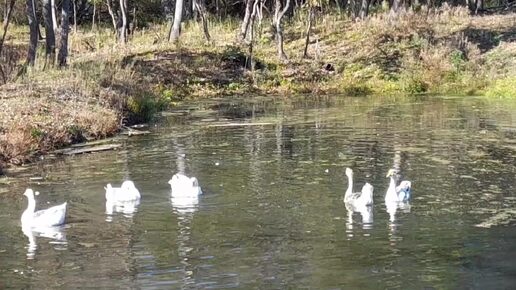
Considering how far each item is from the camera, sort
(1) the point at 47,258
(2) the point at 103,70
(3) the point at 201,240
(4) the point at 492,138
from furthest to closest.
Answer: (2) the point at 103,70 < (4) the point at 492,138 < (3) the point at 201,240 < (1) the point at 47,258

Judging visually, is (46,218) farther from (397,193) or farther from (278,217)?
(397,193)

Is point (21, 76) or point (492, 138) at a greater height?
point (21, 76)

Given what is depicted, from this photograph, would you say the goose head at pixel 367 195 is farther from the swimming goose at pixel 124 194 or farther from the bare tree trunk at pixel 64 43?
the bare tree trunk at pixel 64 43

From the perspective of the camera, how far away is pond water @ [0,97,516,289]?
40.1ft

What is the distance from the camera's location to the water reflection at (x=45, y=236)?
1391 centimetres

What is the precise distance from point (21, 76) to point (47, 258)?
1669 cm

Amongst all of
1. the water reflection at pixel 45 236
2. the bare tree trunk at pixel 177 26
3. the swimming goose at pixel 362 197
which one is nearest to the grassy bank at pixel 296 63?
the bare tree trunk at pixel 177 26

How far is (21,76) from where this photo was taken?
28.8 metres

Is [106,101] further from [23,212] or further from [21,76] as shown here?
[23,212]

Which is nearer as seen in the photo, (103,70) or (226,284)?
(226,284)

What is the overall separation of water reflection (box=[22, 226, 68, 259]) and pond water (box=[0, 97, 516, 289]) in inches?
1.3

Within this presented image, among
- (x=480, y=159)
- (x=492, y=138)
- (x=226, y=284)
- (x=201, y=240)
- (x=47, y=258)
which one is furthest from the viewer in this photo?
(x=492, y=138)

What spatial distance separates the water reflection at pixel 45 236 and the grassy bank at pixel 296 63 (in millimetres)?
12350

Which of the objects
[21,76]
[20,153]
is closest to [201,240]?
[20,153]
